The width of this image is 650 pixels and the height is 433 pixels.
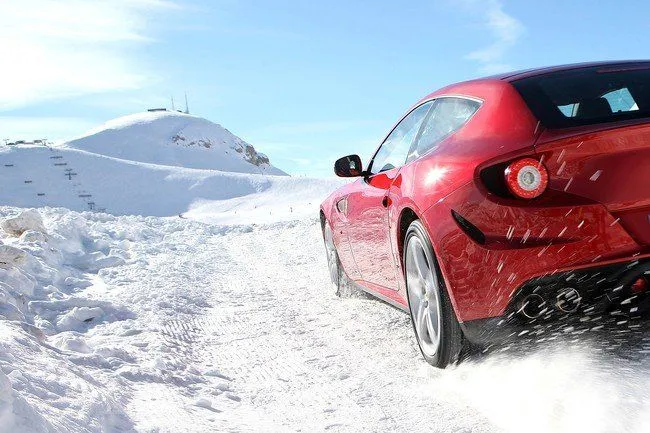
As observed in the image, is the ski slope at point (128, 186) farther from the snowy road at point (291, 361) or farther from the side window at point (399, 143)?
the side window at point (399, 143)

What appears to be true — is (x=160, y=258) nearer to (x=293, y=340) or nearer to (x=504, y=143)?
(x=293, y=340)

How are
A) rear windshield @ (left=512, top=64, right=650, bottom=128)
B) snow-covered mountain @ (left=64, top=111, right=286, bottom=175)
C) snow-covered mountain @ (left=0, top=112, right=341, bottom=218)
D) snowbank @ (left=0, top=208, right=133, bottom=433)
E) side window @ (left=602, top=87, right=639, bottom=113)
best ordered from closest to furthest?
snowbank @ (left=0, top=208, right=133, bottom=433) → rear windshield @ (left=512, top=64, right=650, bottom=128) → side window @ (left=602, top=87, right=639, bottom=113) → snow-covered mountain @ (left=0, top=112, right=341, bottom=218) → snow-covered mountain @ (left=64, top=111, right=286, bottom=175)

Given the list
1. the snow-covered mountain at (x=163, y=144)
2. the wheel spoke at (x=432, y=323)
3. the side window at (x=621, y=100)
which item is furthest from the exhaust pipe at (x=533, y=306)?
the snow-covered mountain at (x=163, y=144)

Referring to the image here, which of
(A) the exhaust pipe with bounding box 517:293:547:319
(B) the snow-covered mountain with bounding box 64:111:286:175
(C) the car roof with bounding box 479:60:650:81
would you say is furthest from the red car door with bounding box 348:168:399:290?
(B) the snow-covered mountain with bounding box 64:111:286:175

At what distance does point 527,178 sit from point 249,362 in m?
2.13

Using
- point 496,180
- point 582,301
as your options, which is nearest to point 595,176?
point 496,180

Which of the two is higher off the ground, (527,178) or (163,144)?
(163,144)

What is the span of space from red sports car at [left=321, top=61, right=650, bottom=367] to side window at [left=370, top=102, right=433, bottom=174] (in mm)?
430

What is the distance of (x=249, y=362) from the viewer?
403 centimetres

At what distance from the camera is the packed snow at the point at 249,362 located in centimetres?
262

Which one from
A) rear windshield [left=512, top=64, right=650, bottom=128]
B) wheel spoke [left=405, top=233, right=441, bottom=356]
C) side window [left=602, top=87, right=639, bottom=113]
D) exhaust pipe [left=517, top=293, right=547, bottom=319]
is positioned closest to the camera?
exhaust pipe [left=517, top=293, right=547, bottom=319]

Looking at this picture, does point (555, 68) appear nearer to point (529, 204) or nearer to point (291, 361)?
point (529, 204)

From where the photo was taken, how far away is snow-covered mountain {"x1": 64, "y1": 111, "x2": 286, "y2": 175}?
7475cm

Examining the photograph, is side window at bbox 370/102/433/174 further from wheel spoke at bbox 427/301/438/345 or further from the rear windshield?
wheel spoke at bbox 427/301/438/345
